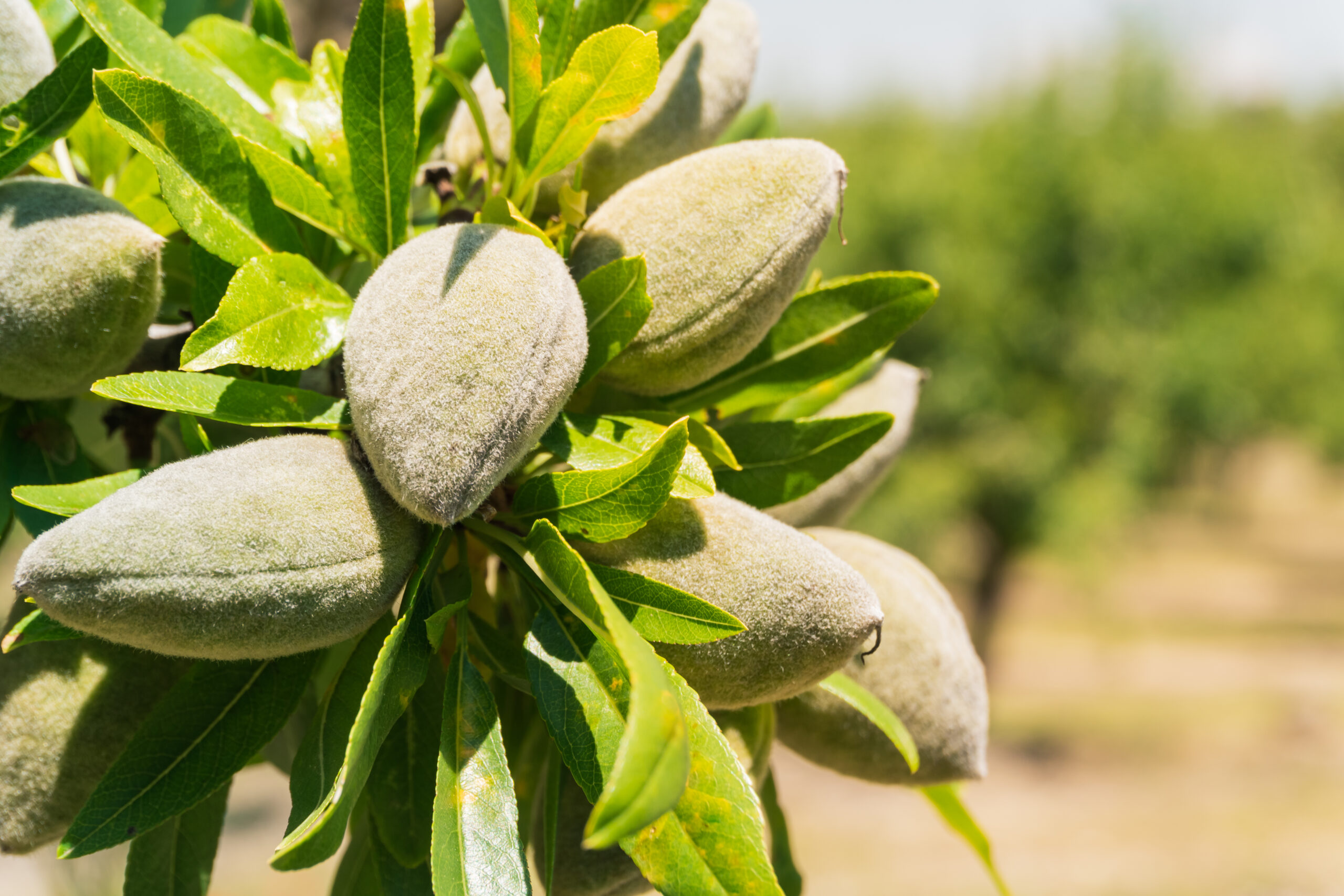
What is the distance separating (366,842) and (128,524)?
1.44 feet

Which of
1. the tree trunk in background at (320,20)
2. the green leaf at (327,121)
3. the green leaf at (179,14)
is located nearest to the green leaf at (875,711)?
the green leaf at (327,121)

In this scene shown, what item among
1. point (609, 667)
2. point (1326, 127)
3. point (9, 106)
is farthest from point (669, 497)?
point (1326, 127)

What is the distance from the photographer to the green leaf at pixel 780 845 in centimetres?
109

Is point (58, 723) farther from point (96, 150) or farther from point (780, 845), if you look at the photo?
point (780, 845)

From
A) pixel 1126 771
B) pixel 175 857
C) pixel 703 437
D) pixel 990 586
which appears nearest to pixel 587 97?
pixel 703 437

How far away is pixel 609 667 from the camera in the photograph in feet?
2.40

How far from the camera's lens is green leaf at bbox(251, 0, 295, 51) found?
1006mm

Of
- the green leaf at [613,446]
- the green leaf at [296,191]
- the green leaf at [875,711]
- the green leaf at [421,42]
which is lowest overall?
the green leaf at [875,711]

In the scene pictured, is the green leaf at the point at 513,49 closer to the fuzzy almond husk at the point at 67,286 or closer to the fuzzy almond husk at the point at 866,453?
the fuzzy almond husk at the point at 67,286

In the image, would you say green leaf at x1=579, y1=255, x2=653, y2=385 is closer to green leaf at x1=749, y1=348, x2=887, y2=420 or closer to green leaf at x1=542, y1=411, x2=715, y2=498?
green leaf at x1=542, y1=411, x2=715, y2=498

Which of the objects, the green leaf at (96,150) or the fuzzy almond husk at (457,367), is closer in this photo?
the fuzzy almond husk at (457,367)

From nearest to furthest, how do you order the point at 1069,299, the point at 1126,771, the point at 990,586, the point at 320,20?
the point at 320,20
the point at 1126,771
the point at 1069,299
the point at 990,586

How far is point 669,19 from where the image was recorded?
0.88 m

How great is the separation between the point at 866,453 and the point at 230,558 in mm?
626
